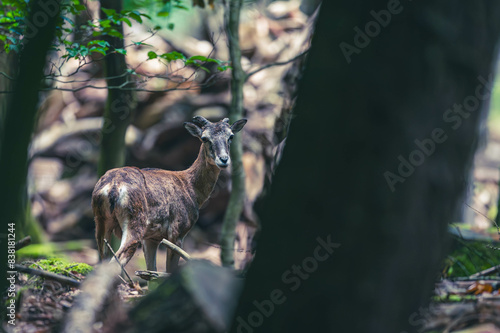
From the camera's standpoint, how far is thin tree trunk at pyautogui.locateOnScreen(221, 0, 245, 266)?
9.77m

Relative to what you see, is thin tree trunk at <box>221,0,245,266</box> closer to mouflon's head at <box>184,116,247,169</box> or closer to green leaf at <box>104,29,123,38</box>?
mouflon's head at <box>184,116,247,169</box>

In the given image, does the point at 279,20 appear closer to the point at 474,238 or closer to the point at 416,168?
the point at 474,238

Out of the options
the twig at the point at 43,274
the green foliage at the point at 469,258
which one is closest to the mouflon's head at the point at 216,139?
the twig at the point at 43,274

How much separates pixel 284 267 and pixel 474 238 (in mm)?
6105

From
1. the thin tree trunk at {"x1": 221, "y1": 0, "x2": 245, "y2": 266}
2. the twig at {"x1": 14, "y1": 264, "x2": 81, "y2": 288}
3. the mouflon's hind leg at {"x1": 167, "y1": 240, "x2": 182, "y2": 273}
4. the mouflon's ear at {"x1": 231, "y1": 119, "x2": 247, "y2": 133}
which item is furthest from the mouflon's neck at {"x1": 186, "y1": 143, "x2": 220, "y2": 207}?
the twig at {"x1": 14, "y1": 264, "x2": 81, "y2": 288}

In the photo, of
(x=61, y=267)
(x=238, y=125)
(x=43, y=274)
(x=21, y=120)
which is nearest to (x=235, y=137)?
(x=238, y=125)

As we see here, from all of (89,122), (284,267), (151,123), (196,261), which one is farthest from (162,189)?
(89,122)

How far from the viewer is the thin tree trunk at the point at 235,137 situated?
Answer: 32.1ft

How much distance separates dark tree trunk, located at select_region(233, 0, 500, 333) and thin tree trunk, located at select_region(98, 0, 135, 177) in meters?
6.01

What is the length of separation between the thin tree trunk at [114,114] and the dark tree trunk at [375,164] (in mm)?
6012

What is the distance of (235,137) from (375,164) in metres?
6.86

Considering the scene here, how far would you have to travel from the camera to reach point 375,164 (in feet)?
9.15

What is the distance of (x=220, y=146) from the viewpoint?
22.7ft

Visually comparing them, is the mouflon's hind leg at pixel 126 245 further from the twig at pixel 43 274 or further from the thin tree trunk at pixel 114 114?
the thin tree trunk at pixel 114 114
